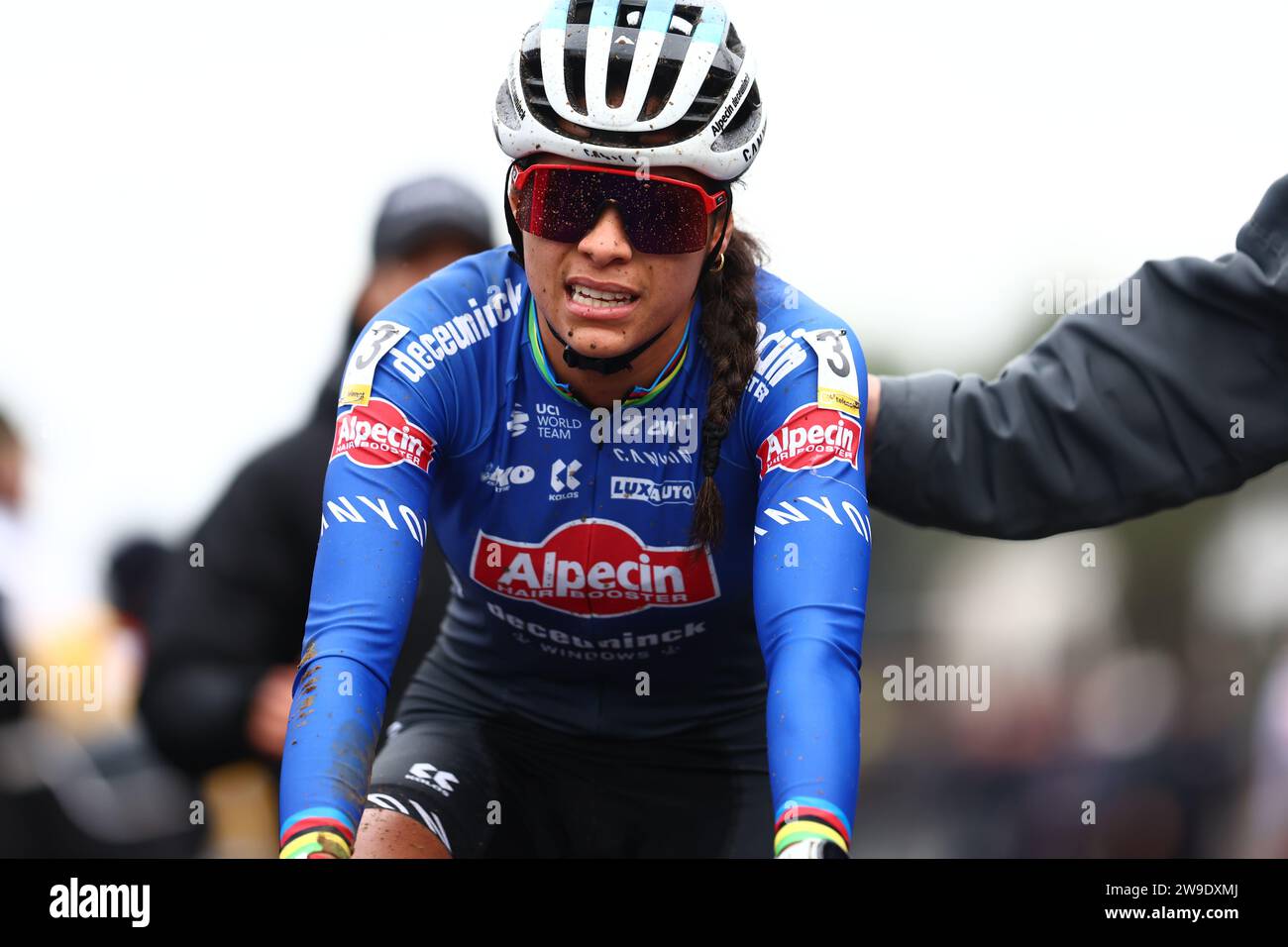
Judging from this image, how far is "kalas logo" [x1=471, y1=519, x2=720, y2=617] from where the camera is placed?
4.09 metres

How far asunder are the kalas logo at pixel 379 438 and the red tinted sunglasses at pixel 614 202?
508mm

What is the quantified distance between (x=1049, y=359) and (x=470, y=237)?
2.05 meters

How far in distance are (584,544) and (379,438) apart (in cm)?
60

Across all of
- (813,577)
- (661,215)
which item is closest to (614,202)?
(661,215)

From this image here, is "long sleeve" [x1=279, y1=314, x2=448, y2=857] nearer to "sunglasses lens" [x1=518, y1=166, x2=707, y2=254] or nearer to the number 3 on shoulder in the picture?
"sunglasses lens" [x1=518, y1=166, x2=707, y2=254]

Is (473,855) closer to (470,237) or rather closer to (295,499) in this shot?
(295,499)

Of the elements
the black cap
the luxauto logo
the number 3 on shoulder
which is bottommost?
the luxauto logo

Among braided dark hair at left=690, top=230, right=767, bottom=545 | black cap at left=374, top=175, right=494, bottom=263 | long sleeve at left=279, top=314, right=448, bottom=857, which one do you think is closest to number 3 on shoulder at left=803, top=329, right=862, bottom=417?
braided dark hair at left=690, top=230, right=767, bottom=545

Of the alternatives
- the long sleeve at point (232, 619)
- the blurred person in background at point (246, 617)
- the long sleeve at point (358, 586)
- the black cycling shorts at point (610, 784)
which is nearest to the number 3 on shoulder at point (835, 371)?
the long sleeve at point (358, 586)

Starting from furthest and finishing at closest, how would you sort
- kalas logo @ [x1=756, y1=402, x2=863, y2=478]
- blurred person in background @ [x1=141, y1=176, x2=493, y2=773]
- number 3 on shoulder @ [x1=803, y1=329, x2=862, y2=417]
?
blurred person in background @ [x1=141, y1=176, x2=493, y2=773] < number 3 on shoulder @ [x1=803, y1=329, x2=862, y2=417] < kalas logo @ [x1=756, y1=402, x2=863, y2=478]

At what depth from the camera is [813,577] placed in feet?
11.6

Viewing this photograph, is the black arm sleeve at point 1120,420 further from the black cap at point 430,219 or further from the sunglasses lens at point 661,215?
the black cap at point 430,219

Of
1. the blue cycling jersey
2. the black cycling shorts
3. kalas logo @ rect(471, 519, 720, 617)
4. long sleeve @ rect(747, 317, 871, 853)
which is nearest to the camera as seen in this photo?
long sleeve @ rect(747, 317, 871, 853)
